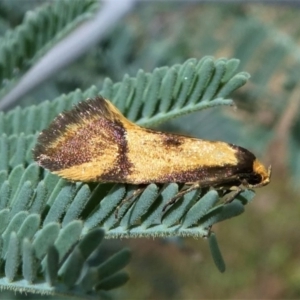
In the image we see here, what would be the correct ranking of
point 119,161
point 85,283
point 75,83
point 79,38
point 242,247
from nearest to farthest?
point 85,283
point 119,161
point 79,38
point 75,83
point 242,247

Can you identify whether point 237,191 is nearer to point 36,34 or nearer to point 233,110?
point 233,110

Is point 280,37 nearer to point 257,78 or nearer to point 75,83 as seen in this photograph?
point 257,78

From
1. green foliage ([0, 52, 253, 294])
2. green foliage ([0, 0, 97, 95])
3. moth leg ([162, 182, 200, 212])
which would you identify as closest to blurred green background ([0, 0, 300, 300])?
green foliage ([0, 0, 97, 95])

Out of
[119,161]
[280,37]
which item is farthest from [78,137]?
[280,37]

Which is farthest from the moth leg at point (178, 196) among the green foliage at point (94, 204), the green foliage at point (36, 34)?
the green foliage at point (36, 34)

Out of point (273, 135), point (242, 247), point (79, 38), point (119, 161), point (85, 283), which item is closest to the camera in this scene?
point (85, 283)

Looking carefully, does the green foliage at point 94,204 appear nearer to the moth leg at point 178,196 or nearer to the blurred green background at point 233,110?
the moth leg at point 178,196
